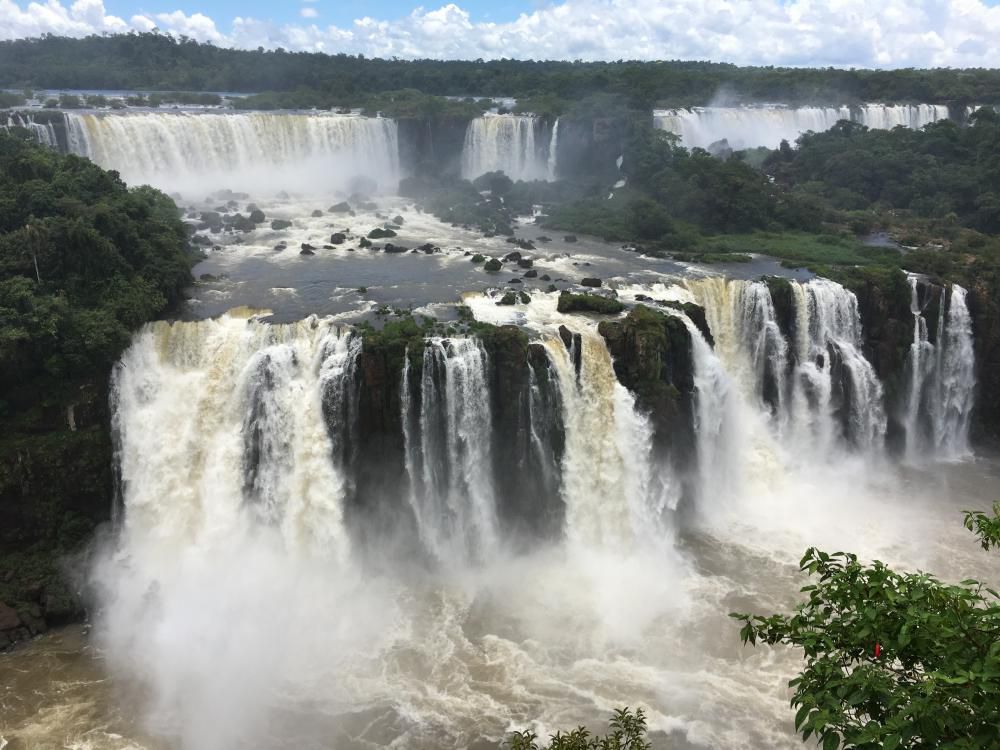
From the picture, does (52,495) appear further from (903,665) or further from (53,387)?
(903,665)

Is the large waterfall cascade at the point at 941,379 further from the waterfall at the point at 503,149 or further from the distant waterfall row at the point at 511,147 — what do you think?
the waterfall at the point at 503,149

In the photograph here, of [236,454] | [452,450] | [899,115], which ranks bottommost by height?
[452,450]

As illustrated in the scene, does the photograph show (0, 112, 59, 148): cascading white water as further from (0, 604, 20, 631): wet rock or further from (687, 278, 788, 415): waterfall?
(687, 278, 788, 415): waterfall

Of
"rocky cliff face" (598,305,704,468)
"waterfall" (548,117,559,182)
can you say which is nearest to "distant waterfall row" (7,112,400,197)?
"waterfall" (548,117,559,182)

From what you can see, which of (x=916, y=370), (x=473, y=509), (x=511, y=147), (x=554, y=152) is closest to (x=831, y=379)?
(x=916, y=370)

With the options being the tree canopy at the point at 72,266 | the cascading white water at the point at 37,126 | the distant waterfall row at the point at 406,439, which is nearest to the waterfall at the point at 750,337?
the distant waterfall row at the point at 406,439

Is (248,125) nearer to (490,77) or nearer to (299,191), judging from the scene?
(299,191)
